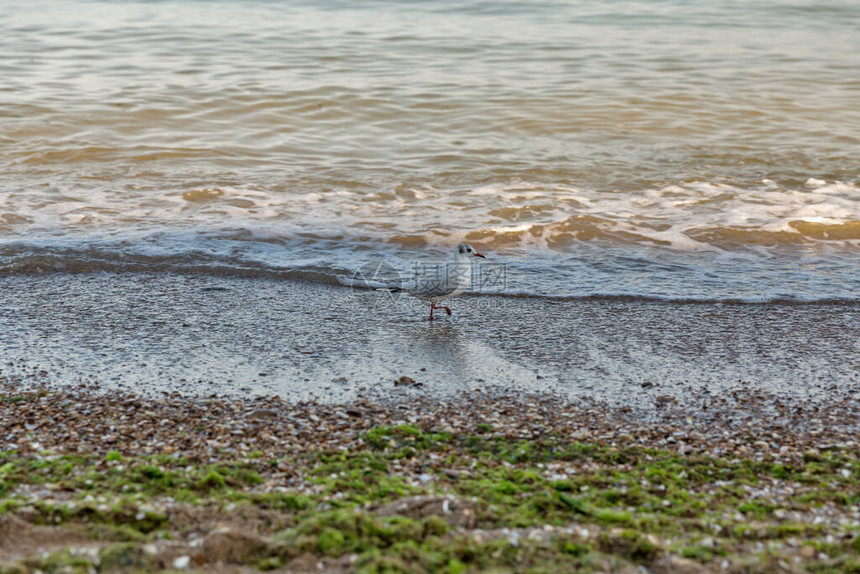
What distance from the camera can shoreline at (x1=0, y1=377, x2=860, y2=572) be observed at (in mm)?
2984

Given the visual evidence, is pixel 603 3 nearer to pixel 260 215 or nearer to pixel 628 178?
pixel 628 178

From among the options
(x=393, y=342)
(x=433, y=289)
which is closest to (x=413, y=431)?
(x=393, y=342)

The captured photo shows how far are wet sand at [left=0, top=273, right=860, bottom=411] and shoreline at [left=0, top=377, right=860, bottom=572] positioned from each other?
25 cm

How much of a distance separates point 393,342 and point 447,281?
1.92ft

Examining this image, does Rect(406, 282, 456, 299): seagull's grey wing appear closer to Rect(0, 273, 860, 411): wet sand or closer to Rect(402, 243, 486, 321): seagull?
Rect(402, 243, 486, 321): seagull

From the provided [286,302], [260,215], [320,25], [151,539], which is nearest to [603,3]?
[320,25]

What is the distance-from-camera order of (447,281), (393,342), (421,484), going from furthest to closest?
(447,281) < (393,342) < (421,484)

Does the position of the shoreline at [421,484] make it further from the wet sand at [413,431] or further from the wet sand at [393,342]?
the wet sand at [393,342]

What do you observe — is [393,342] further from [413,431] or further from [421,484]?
[421,484]

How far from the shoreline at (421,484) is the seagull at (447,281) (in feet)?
4.19

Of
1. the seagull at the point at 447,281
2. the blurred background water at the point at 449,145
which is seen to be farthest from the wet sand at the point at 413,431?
the blurred background water at the point at 449,145

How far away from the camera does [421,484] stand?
12.0 ft

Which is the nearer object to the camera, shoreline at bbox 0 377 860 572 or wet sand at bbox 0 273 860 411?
shoreline at bbox 0 377 860 572

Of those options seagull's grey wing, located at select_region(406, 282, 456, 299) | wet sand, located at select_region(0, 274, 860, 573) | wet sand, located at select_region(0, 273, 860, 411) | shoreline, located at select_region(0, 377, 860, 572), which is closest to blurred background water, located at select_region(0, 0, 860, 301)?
wet sand, located at select_region(0, 273, 860, 411)
